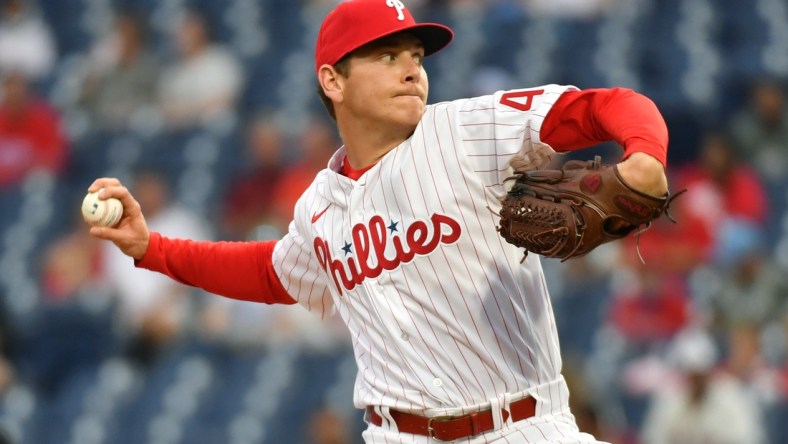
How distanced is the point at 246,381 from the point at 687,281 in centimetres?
223

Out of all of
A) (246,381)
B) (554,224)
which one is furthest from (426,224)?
(246,381)

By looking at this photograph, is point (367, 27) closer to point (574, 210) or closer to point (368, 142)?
point (368, 142)

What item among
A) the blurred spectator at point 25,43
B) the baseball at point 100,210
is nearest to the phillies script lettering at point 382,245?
the baseball at point 100,210

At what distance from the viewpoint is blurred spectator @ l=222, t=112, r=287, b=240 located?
7672mm

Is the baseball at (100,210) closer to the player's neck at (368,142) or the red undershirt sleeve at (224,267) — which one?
the red undershirt sleeve at (224,267)

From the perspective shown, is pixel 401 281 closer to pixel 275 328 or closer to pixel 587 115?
pixel 587 115

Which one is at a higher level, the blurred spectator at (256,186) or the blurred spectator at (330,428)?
the blurred spectator at (256,186)

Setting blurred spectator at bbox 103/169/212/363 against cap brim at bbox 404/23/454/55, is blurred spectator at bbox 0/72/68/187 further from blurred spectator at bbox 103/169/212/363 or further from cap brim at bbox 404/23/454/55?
cap brim at bbox 404/23/454/55

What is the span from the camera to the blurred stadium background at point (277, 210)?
6488 millimetres

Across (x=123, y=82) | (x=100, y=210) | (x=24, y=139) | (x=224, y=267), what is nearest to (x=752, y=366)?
(x=224, y=267)

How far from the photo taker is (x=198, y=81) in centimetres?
888

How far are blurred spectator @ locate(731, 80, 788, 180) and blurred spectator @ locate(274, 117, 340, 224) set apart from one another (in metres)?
2.26

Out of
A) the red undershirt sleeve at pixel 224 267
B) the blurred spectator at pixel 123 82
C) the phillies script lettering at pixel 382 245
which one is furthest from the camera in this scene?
the blurred spectator at pixel 123 82

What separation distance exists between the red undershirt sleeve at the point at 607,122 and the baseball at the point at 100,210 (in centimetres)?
121
